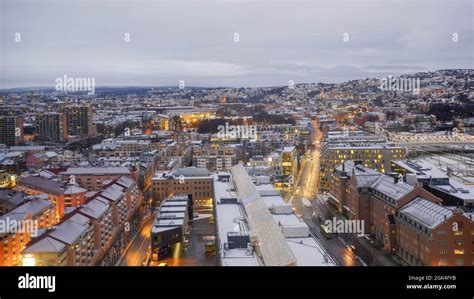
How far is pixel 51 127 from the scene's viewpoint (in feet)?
56.9

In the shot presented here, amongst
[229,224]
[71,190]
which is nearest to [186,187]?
[71,190]

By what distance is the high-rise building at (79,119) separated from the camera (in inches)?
709

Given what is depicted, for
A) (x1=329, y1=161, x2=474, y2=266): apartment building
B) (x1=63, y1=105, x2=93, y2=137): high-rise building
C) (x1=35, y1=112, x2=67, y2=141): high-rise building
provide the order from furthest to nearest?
(x1=63, y1=105, x2=93, y2=137): high-rise building
(x1=35, y1=112, x2=67, y2=141): high-rise building
(x1=329, y1=161, x2=474, y2=266): apartment building

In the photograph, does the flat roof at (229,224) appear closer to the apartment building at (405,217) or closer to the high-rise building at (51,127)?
the apartment building at (405,217)

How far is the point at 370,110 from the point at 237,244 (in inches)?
749

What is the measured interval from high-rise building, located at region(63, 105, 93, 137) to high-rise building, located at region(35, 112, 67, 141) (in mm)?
514

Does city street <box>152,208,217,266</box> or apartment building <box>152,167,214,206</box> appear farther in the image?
apartment building <box>152,167,214,206</box>

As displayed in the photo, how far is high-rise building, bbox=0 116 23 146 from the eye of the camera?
1584 cm

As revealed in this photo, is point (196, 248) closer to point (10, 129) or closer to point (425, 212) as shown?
point (425, 212)

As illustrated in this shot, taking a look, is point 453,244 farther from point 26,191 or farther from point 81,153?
point 81,153

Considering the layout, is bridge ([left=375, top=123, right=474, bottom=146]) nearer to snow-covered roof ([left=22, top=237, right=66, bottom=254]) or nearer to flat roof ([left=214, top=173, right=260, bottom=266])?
flat roof ([left=214, top=173, right=260, bottom=266])

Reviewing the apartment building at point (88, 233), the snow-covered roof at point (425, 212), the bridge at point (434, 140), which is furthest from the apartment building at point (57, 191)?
the bridge at point (434, 140)

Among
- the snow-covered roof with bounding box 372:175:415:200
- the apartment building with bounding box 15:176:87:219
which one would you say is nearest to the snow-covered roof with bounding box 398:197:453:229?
the snow-covered roof with bounding box 372:175:415:200

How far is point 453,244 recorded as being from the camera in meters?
5.07
